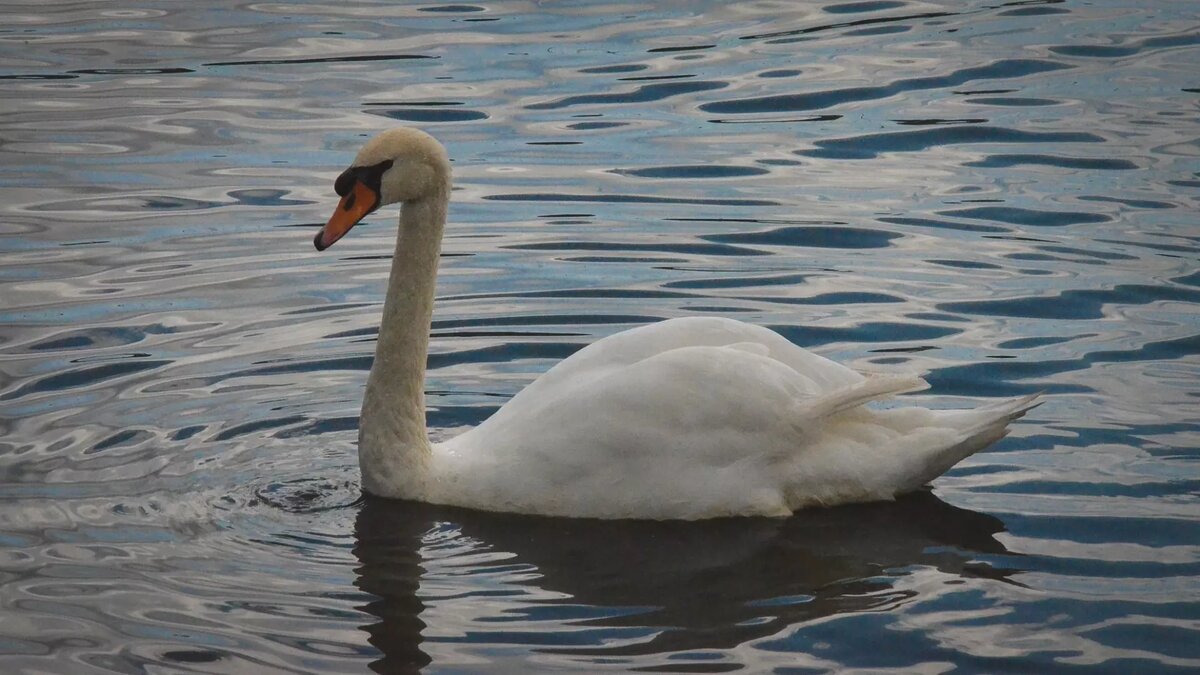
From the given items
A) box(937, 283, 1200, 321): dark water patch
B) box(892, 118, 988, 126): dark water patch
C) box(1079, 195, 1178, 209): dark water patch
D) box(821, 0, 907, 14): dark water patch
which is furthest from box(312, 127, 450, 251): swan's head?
box(821, 0, 907, 14): dark water patch

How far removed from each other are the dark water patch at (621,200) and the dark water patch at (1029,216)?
1.46m

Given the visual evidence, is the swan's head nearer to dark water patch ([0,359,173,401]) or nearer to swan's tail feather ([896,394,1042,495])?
dark water patch ([0,359,173,401])

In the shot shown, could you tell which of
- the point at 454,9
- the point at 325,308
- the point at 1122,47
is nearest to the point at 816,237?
the point at 325,308

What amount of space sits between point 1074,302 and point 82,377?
229 inches

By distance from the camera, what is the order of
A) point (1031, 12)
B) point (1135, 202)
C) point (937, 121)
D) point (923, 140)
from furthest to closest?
1. point (1031, 12)
2. point (937, 121)
3. point (923, 140)
4. point (1135, 202)

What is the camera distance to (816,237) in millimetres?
13516

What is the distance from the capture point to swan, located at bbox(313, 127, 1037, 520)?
8.31m

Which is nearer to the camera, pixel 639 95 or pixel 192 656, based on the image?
pixel 192 656

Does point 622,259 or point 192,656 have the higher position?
point 622,259

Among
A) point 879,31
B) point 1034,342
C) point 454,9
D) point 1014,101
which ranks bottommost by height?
point 1034,342

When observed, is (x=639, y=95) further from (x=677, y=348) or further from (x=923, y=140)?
(x=677, y=348)

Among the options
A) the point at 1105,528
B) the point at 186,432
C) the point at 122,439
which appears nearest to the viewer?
the point at 1105,528

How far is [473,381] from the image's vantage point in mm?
10484

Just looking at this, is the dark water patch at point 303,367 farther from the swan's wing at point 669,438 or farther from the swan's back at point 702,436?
the swan's wing at point 669,438
